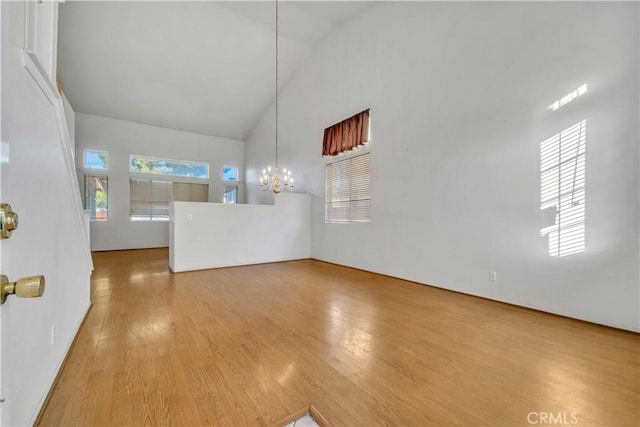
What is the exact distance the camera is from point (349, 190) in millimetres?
5703

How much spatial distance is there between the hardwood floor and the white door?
36cm

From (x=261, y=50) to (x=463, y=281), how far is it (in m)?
7.00

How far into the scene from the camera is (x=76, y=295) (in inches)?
95.8

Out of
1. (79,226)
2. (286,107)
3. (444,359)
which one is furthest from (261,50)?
(444,359)

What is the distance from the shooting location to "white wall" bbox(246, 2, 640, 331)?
99.7 inches

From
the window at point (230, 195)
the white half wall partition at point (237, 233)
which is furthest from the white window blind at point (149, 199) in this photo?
the white half wall partition at point (237, 233)

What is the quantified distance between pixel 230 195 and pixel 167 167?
7.96 feet

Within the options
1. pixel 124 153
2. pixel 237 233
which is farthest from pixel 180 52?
pixel 237 233

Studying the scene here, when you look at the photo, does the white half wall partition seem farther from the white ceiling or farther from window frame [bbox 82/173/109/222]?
window frame [bbox 82/173/109/222]

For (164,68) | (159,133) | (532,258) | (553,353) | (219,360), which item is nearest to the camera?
(219,360)

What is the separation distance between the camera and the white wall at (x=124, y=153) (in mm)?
7801

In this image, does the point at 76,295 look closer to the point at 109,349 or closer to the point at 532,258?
the point at 109,349
